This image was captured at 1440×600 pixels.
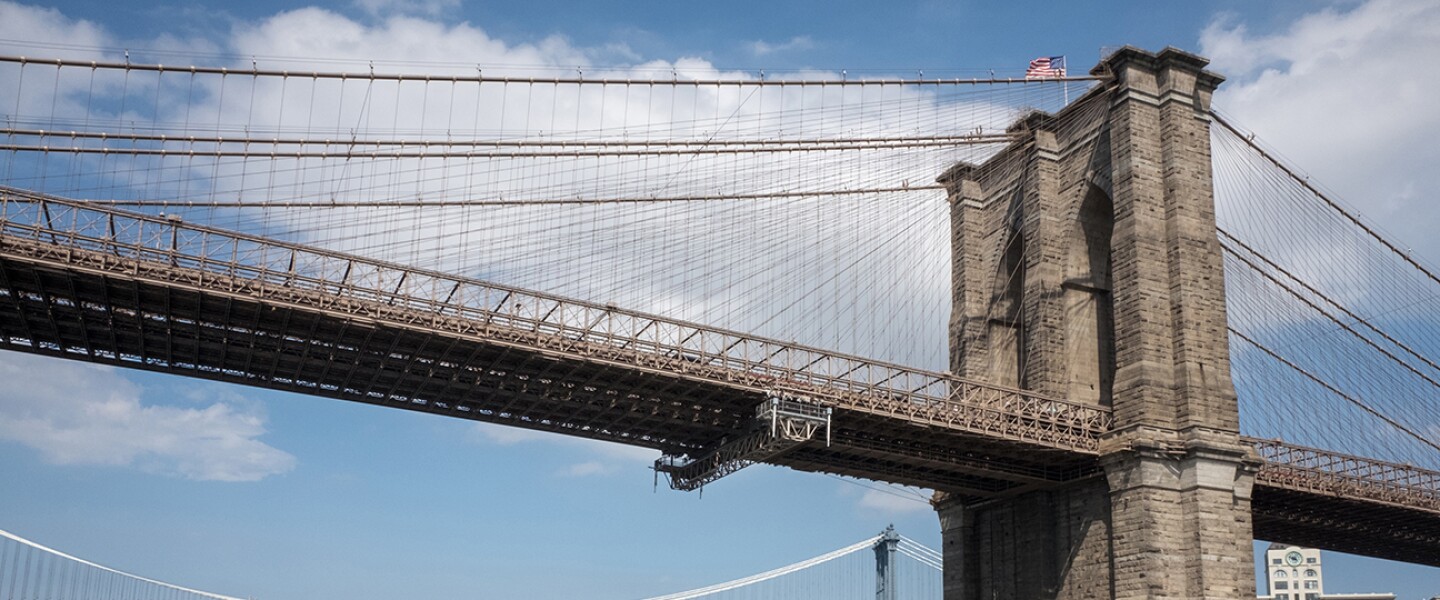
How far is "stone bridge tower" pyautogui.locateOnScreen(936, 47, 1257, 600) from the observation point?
46781 mm

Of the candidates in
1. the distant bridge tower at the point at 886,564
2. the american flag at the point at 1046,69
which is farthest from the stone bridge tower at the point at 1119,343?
the distant bridge tower at the point at 886,564

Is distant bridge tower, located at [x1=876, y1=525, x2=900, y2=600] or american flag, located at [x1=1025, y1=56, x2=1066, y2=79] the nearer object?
american flag, located at [x1=1025, y1=56, x2=1066, y2=79]

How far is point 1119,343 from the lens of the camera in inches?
1950

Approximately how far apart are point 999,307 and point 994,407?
36.9 feet

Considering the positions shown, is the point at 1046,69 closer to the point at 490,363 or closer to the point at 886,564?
the point at 490,363

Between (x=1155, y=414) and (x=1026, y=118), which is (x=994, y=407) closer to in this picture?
(x=1155, y=414)

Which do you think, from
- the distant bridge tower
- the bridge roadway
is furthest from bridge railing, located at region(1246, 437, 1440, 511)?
the distant bridge tower

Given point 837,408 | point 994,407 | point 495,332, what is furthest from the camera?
point 994,407

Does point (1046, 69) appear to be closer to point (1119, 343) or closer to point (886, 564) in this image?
point (1119, 343)

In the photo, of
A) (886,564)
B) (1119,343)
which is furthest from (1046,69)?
(886,564)

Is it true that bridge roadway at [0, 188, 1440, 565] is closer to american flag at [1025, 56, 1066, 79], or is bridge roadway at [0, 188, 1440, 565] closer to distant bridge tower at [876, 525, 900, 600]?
american flag at [1025, 56, 1066, 79]

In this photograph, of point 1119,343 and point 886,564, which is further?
point 886,564

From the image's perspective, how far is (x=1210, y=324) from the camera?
49000 mm

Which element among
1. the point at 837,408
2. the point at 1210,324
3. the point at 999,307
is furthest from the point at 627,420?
the point at 1210,324
